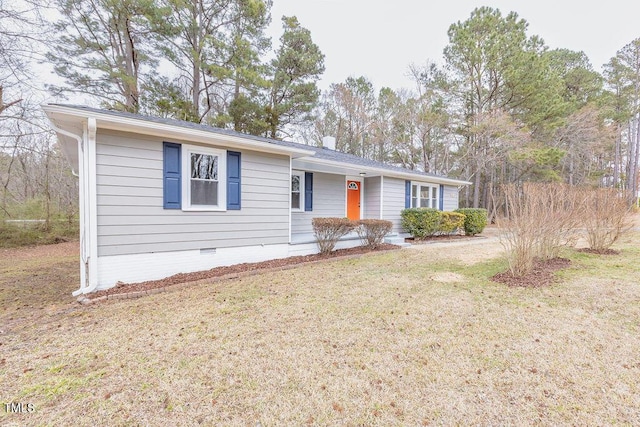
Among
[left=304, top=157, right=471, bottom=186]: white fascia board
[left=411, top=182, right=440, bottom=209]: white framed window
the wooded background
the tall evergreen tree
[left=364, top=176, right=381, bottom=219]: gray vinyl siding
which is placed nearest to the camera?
[left=304, top=157, right=471, bottom=186]: white fascia board

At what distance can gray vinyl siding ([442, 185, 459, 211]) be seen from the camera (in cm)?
1270

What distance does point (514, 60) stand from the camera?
48.1 feet

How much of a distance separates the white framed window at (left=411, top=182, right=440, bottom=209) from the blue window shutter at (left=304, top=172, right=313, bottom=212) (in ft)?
15.4

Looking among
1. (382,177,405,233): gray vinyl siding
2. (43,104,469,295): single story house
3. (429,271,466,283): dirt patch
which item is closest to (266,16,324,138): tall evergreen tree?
(382,177,405,233): gray vinyl siding

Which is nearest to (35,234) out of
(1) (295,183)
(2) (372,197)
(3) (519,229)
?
(1) (295,183)

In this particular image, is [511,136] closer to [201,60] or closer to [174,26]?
[201,60]

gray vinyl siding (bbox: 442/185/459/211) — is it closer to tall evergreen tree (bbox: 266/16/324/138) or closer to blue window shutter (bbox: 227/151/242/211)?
tall evergreen tree (bbox: 266/16/324/138)

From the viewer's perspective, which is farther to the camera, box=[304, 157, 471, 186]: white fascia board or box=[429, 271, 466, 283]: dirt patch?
box=[304, 157, 471, 186]: white fascia board

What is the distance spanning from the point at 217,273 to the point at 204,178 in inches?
77.4

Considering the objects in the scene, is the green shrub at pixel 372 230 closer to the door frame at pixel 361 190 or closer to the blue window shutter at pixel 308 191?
the blue window shutter at pixel 308 191

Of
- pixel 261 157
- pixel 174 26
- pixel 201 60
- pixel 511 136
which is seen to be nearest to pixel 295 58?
pixel 201 60

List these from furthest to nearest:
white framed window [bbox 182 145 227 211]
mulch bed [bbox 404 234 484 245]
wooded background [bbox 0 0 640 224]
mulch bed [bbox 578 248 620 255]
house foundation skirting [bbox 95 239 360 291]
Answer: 1. wooded background [bbox 0 0 640 224]
2. mulch bed [bbox 404 234 484 245]
3. mulch bed [bbox 578 248 620 255]
4. white framed window [bbox 182 145 227 211]
5. house foundation skirting [bbox 95 239 360 291]

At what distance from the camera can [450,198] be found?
12922 mm

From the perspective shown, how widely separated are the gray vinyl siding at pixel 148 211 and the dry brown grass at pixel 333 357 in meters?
1.19
